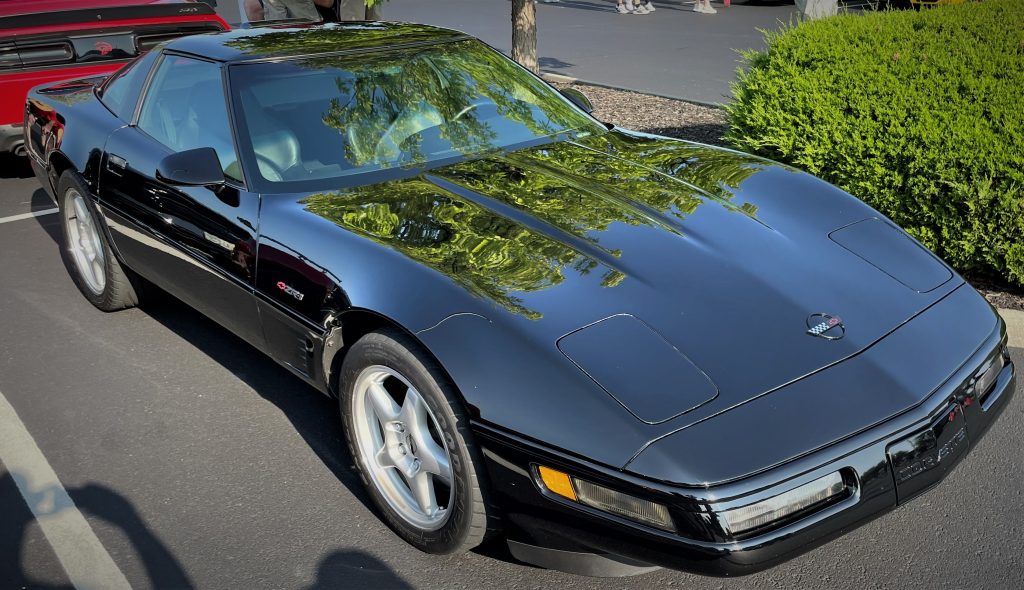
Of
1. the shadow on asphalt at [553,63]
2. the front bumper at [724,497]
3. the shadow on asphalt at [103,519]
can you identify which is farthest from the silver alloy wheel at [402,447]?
the shadow on asphalt at [553,63]

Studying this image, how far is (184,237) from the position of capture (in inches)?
146

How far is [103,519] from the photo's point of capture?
10.3 feet

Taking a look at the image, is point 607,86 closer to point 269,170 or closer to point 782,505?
point 269,170

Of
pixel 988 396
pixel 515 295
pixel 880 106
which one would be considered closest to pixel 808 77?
pixel 880 106

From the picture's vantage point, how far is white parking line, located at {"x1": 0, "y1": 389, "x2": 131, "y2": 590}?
287 cm

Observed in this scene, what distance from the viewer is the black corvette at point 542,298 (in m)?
2.30

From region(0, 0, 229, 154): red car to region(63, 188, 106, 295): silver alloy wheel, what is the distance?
205 centimetres

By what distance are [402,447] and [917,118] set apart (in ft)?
11.2

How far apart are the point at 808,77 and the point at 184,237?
3.74 meters

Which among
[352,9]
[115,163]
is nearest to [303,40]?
[115,163]

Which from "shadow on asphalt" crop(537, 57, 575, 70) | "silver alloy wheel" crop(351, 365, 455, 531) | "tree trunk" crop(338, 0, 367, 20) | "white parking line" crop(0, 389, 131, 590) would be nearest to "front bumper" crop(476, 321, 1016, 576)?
"silver alloy wheel" crop(351, 365, 455, 531)

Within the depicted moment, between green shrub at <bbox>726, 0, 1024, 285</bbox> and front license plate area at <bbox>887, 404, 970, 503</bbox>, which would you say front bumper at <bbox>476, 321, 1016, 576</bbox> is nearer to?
front license plate area at <bbox>887, 404, 970, 503</bbox>

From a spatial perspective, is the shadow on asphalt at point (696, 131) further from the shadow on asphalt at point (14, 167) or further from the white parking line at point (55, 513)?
the white parking line at point (55, 513)

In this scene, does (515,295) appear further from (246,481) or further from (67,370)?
(67,370)
